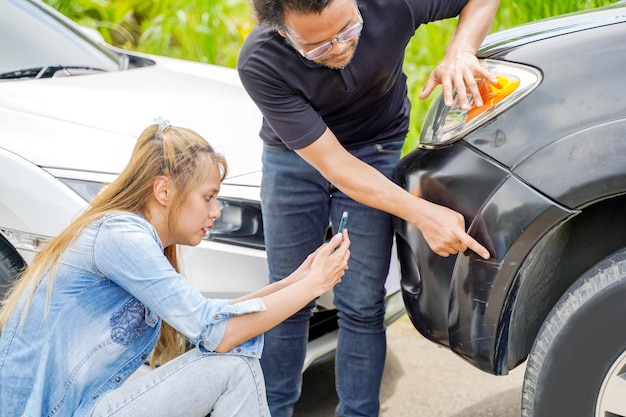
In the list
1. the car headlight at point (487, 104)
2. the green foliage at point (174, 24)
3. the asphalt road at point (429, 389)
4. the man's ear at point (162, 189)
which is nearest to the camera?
the car headlight at point (487, 104)

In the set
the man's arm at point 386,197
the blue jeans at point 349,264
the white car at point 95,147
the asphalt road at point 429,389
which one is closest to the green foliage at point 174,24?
the white car at point 95,147

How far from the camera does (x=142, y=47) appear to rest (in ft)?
20.7

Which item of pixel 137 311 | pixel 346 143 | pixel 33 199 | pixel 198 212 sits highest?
pixel 346 143

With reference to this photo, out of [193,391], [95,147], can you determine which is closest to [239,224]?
[95,147]

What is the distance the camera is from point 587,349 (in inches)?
74.4

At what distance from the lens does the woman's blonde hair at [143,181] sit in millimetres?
2064

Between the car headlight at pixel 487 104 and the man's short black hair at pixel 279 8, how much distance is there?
0.42m

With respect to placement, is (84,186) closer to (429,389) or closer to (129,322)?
(129,322)

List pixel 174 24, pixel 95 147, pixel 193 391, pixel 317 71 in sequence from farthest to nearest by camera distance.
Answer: pixel 174 24, pixel 95 147, pixel 317 71, pixel 193 391

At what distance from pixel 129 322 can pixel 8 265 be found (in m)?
0.75

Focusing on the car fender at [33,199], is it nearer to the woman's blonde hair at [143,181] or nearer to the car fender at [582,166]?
the woman's blonde hair at [143,181]

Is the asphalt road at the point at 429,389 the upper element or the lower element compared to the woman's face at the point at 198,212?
lower

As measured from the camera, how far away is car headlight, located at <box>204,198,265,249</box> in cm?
263

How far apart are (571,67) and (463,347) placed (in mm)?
705
